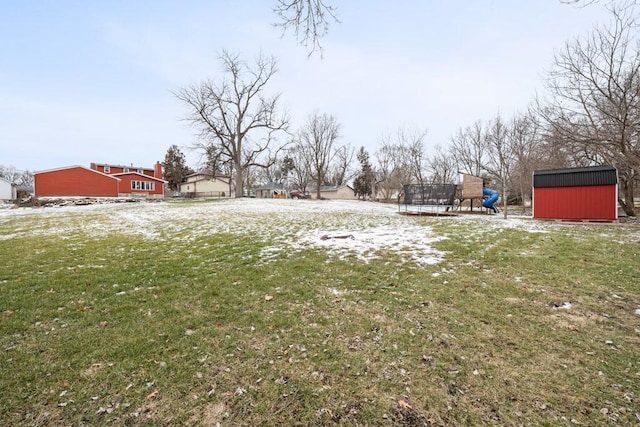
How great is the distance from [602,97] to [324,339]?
18.8m

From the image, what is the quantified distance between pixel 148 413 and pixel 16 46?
1824 cm

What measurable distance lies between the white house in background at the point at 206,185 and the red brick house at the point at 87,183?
546 inches

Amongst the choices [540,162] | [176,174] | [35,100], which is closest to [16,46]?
[35,100]

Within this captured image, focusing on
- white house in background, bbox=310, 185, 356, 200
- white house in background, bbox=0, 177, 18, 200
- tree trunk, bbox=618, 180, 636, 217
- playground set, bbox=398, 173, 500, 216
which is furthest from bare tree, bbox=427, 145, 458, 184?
white house in background, bbox=0, 177, 18, 200

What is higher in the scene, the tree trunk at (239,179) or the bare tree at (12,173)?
the bare tree at (12,173)

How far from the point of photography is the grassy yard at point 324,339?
2.38m

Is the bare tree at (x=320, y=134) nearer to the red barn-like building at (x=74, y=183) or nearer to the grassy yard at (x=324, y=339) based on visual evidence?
the red barn-like building at (x=74, y=183)

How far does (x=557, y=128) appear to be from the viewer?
47.8 feet

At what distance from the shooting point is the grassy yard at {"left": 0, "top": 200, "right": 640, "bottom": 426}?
93.5 inches

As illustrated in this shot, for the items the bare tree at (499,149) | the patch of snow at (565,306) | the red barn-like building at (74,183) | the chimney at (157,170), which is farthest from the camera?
the chimney at (157,170)

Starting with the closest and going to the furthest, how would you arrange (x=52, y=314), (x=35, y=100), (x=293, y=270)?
(x=52, y=314), (x=293, y=270), (x=35, y=100)

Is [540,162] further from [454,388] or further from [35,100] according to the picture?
[35,100]

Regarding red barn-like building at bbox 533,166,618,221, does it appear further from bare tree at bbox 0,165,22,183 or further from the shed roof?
bare tree at bbox 0,165,22,183

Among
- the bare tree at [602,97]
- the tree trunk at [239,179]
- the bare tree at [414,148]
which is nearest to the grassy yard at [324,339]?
the bare tree at [602,97]
